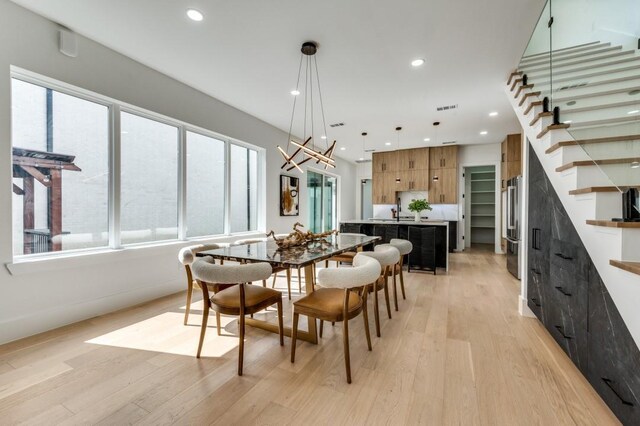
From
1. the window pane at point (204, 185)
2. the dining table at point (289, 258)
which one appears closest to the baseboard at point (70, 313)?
the window pane at point (204, 185)

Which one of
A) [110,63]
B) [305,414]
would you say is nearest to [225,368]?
[305,414]

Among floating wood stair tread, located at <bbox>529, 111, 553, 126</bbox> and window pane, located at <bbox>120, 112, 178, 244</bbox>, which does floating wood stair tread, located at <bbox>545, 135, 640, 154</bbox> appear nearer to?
floating wood stair tread, located at <bbox>529, 111, 553, 126</bbox>

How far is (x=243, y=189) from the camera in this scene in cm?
521

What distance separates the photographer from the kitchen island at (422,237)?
16.4ft

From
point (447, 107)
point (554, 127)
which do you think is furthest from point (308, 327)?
point (447, 107)

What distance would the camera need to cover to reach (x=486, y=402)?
165 cm

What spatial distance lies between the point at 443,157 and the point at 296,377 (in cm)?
744

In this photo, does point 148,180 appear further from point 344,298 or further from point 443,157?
point 443,157

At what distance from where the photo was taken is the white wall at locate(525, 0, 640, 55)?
214 cm

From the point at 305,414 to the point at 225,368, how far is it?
0.77m

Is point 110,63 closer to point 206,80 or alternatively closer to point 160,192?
point 206,80

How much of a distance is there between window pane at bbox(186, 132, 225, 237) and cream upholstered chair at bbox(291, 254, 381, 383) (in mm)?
2794

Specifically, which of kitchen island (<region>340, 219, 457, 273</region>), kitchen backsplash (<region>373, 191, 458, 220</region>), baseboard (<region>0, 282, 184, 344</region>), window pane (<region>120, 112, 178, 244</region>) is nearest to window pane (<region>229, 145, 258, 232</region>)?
window pane (<region>120, 112, 178, 244</region>)

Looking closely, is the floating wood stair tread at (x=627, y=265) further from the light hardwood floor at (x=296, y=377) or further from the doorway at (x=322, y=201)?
the doorway at (x=322, y=201)
